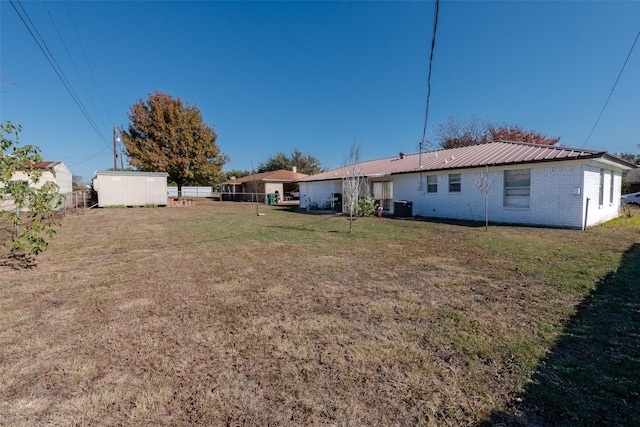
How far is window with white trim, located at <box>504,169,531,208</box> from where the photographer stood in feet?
37.4

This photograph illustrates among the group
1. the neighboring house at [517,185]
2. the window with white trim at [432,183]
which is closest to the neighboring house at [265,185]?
the neighboring house at [517,185]

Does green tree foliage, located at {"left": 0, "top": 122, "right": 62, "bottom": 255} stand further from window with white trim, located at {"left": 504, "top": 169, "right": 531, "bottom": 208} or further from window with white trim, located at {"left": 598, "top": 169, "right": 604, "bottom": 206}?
window with white trim, located at {"left": 598, "top": 169, "right": 604, "bottom": 206}

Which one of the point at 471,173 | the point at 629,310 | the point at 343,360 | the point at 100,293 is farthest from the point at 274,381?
the point at 471,173

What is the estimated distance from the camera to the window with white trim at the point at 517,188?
11.4 m

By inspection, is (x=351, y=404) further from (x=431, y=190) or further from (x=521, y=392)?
(x=431, y=190)

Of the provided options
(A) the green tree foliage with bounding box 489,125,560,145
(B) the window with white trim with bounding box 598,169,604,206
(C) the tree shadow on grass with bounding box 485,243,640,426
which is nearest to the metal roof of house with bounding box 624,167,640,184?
(A) the green tree foliage with bounding box 489,125,560,145

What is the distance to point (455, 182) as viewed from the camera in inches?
543

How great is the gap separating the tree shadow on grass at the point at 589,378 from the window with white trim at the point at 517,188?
914 cm

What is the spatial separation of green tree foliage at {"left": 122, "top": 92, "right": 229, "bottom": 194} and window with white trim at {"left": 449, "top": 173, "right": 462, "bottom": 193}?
2280 centimetres

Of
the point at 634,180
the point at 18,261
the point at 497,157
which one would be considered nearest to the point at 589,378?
the point at 18,261

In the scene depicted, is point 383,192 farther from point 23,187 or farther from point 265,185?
point 265,185

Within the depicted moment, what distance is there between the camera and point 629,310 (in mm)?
3469

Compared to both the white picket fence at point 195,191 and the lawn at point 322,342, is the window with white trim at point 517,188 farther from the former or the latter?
the white picket fence at point 195,191

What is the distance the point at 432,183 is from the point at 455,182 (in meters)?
1.32
